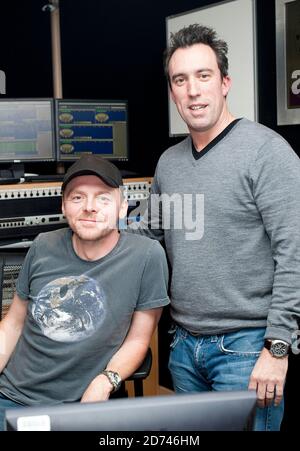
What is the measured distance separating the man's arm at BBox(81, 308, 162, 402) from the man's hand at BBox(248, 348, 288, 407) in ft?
1.15

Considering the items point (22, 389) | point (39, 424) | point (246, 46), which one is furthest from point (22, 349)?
point (246, 46)

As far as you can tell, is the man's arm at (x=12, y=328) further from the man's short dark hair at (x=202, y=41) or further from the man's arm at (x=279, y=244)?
the man's short dark hair at (x=202, y=41)

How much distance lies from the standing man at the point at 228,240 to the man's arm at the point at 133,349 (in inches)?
3.9

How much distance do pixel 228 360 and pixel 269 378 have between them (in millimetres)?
182

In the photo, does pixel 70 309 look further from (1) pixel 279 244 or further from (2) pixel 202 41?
(2) pixel 202 41

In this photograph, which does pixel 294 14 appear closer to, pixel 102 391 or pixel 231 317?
pixel 231 317

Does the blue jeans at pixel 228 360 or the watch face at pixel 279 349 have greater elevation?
the watch face at pixel 279 349

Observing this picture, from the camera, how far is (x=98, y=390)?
1559mm

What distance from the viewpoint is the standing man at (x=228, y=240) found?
1521mm

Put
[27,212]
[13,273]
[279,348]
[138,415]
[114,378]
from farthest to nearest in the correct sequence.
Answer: [27,212], [13,273], [114,378], [279,348], [138,415]

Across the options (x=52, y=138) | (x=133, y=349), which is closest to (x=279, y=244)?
(x=133, y=349)

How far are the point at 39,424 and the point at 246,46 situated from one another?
2339mm

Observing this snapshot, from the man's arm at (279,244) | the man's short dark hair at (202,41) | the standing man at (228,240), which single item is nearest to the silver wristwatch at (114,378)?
the standing man at (228,240)
